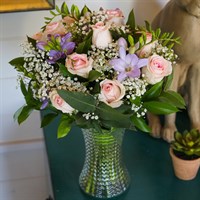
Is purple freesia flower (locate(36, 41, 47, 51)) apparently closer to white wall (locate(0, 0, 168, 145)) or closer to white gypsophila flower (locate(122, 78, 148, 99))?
white gypsophila flower (locate(122, 78, 148, 99))

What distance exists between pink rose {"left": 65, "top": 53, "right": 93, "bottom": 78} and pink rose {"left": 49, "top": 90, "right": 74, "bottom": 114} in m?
0.05

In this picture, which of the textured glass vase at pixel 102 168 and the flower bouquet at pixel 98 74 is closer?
the flower bouquet at pixel 98 74

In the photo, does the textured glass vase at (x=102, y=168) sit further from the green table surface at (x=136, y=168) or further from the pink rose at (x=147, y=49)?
the pink rose at (x=147, y=49)

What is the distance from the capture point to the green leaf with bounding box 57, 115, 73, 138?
0.85m

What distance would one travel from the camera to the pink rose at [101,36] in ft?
2.70

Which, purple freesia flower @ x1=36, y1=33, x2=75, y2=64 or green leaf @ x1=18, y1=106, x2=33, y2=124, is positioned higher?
purple freesia flower @ x1=36, y1=33, x2=75, y2=64

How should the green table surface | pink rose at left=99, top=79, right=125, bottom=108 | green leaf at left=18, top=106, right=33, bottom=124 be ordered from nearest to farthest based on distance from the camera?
pink rose at left=99, top=79, right=125, bottom=108, green leaf at left=18, top=106, right=33, bottom=124, the green table surface

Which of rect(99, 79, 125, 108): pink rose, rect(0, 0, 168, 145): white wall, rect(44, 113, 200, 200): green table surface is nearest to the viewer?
rect(99, 79, 125, 108): pink rose

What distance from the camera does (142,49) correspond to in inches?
32.4

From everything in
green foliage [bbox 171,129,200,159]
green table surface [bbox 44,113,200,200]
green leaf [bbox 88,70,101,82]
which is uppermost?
green leaf [bbox 88,70,101,82]

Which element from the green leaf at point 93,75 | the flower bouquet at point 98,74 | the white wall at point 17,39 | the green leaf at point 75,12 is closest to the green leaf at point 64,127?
the flower bouquet at point 98,74

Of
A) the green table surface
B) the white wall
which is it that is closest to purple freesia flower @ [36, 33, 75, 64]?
the green table surface

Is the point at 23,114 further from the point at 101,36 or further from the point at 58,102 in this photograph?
the point at 101,36

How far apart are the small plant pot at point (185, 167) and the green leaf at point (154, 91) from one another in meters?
0.23
